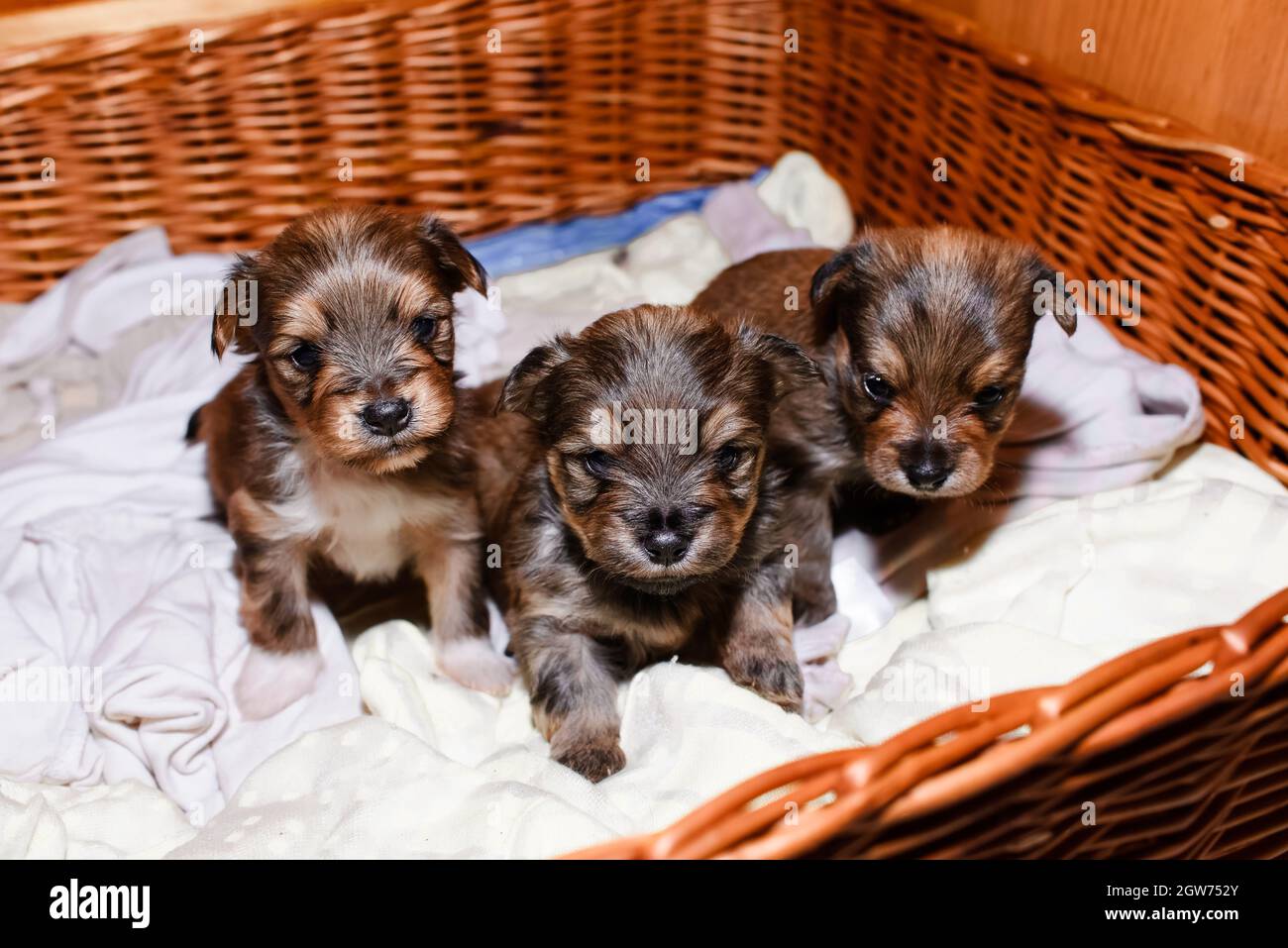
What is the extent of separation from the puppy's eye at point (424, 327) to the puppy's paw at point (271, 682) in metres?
1.14

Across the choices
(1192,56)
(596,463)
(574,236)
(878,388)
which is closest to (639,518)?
(596,463)

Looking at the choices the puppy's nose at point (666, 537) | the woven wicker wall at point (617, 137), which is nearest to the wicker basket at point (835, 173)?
the woven wicker wall at point (617, 137)

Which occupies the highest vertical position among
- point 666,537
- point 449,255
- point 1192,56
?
point 1192,56

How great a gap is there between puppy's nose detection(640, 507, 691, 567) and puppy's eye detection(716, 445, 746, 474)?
0.22 meters

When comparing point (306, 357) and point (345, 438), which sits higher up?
point (306, 357)

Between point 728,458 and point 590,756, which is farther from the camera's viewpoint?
point 590,756

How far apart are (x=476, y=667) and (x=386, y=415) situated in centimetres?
109

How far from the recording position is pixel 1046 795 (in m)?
2.33

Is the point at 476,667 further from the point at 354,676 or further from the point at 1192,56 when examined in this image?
the point at 1192,56

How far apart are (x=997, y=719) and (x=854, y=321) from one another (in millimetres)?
1443

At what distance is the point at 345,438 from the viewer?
288 cm

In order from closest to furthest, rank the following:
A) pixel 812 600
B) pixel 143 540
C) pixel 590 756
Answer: pixel 590 756
pixel 812 600
pixel 143 540

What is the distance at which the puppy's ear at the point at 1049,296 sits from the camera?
328 cm
